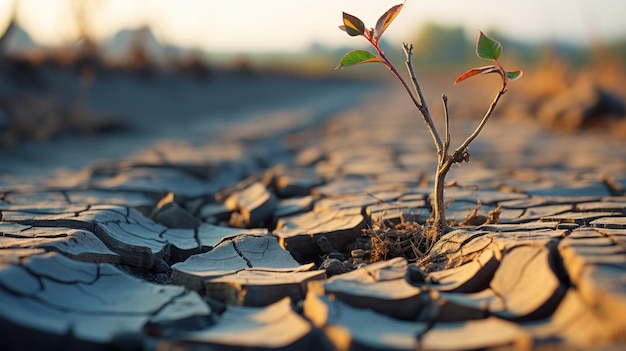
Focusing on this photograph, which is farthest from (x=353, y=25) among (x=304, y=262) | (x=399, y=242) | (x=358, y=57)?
(x=304, y=262)

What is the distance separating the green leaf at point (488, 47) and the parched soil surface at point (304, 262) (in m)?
0.65

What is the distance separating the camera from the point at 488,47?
2.24 meters

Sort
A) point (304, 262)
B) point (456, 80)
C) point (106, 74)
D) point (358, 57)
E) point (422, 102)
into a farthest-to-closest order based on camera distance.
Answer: point (106, 74) < point (304, 262) < point (422, 102) < point (358, 57) < point (456, 80)

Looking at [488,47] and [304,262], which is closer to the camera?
[488,47]

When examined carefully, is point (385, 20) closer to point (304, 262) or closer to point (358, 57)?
point (358, 57)

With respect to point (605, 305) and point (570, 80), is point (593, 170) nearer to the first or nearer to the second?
point (605, 305)

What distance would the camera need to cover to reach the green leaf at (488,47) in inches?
87.7

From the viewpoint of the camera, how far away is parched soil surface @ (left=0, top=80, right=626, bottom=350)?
70.0 inches

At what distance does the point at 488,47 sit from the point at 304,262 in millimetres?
1174

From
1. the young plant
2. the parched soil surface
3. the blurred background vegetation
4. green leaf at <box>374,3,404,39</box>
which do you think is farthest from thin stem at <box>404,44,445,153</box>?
the blurred background vegetation

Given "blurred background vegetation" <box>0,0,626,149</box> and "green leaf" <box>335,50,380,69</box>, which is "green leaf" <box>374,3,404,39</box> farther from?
"blurred background vegetation" <box>0,0,626,149</box>

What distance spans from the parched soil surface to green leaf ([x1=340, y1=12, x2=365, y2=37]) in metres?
0.84

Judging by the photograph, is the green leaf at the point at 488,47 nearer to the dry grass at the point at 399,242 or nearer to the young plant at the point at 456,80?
the young plant at the point at 456,80

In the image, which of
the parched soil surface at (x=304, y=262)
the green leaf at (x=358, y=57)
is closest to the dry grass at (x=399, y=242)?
the parched soil surface at (x=304, y=262)
